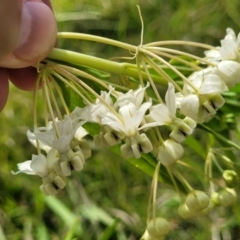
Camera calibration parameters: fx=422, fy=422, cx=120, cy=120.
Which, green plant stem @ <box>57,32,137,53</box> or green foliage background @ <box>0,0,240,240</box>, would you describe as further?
green foliage background @ <box>0,0,240,240</box>

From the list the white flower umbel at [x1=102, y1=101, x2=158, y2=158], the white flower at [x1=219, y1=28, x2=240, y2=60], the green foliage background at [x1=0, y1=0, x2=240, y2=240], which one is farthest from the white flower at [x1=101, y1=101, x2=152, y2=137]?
the green foliage background at [x1=0, y1=0, x2=240, y2=240]

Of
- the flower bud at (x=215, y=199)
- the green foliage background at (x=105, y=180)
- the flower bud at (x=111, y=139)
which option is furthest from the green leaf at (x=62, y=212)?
the flower bud at (x=111, y=139)

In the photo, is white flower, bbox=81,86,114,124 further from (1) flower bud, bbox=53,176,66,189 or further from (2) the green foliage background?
(2) the green foliage background

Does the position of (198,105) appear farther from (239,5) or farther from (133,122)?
(239,5)

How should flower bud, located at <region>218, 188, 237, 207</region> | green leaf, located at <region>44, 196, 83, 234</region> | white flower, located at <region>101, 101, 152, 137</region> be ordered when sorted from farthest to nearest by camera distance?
green leaf, located at <region>44, 196, 83, 234</region>
flower bud, located at <region>218, 188, 237, 207</region>
white flower, located at <region>101, 101, 152, 137</region>

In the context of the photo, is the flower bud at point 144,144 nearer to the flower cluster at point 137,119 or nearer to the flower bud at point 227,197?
the flower cluster at point 137,119

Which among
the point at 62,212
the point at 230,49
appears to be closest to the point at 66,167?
the point at 230,49

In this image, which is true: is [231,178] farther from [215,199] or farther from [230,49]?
[230,49]
